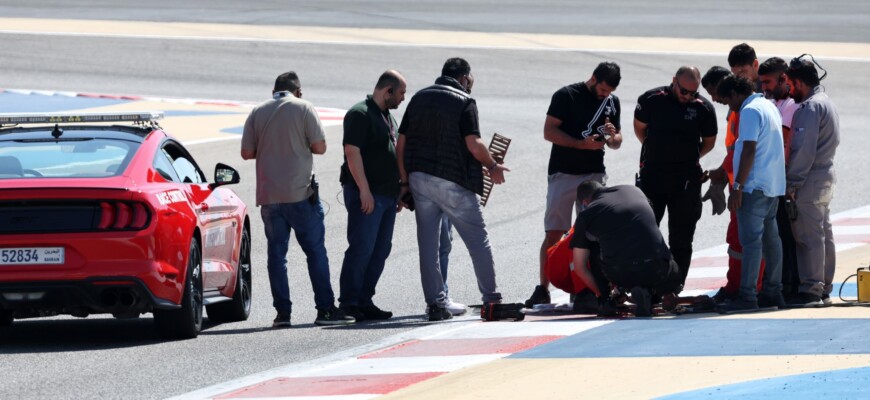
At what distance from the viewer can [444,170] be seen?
10.2 metres

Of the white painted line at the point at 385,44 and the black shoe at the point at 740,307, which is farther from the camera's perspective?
the white painted line at the point at 385,44

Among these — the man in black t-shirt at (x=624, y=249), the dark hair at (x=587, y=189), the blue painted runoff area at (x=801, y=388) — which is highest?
the dark hair at (x=587, y=189)

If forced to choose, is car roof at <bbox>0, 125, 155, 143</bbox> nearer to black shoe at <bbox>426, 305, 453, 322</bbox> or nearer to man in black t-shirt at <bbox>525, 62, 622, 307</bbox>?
black shoe at <bbox>426, 305, 453, 322</bbox>

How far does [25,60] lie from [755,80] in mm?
19092

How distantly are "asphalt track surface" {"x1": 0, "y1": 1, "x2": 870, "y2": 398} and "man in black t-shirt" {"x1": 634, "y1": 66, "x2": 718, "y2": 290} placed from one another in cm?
143

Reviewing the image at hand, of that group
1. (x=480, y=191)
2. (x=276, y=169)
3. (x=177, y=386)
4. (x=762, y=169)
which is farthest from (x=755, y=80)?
(x=177, y=386)

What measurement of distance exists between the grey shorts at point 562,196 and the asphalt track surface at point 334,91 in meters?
0.78

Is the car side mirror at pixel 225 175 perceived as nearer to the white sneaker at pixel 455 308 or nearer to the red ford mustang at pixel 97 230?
the red ford mustang at pixel 97 230

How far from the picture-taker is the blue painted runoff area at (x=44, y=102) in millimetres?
21516

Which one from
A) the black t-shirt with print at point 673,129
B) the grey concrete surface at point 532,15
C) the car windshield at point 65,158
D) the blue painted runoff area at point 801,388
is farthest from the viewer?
the grey concrete surface at point 532,15

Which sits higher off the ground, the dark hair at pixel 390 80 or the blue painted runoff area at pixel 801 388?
the dark hair at pixel 390 80

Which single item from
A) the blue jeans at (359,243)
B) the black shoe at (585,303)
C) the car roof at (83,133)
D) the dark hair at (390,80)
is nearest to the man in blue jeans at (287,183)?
the blue jeans at (359,243)

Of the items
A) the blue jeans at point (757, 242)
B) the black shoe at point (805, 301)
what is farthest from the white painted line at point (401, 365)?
the black shoe at point (805, 301)

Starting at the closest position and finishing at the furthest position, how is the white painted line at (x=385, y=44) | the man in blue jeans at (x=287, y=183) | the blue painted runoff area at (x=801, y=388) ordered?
the blue painted runoff area at (x=801, y=388)
the man in blue jeans at (x=287, y=183)
the white painted line at (x=385, y=44)
